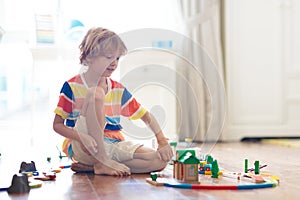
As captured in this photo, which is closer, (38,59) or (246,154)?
(246,154)

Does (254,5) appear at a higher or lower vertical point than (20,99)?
higher

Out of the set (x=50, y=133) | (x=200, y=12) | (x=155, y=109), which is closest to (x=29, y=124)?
(x=50, y=133)

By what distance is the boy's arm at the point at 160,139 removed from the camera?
1.48 meters

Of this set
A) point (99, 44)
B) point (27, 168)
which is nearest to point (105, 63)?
point (99, 44)

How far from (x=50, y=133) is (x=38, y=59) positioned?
461mm

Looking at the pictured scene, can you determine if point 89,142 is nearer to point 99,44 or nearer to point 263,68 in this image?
point 99,44

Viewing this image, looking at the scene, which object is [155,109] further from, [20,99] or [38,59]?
[20,99]

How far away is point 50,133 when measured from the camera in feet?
8.68

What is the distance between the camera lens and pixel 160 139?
1.48 metres

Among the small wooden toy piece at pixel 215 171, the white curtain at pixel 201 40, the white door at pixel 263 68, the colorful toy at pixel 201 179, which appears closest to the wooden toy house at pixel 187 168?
the colorful toy at pixel 201 179

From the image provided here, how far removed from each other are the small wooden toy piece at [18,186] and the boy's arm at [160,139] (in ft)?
1.45

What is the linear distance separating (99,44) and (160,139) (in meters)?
0.34

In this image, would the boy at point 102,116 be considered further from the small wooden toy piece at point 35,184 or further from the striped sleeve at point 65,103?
the small wooden toy piece at point 35,184

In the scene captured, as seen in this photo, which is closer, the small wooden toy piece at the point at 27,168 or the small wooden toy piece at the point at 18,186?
the small wooden toy piece at the point at 18,186
